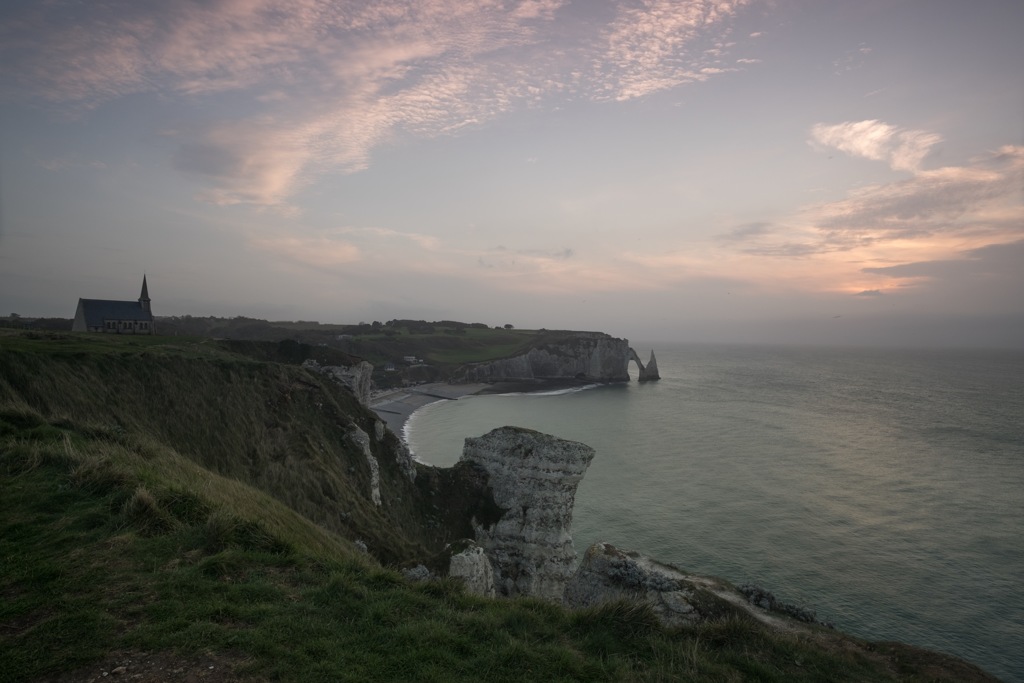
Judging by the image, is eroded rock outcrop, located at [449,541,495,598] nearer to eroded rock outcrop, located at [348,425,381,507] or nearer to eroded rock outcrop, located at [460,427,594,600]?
eroded rock outcrop, located at [460,427,594,600]

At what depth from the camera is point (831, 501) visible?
45.0 metres

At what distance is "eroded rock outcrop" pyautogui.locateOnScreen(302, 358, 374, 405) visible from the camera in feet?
169

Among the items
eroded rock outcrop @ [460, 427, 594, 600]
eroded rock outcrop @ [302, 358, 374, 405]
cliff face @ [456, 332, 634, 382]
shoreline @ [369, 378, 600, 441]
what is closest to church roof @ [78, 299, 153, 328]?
eroded rock outcrop @ [302, 358, 374, 405]

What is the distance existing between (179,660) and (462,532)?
85.9 feet

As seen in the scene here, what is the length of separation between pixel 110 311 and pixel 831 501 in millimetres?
79175

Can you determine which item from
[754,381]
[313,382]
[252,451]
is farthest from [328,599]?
[754,381]

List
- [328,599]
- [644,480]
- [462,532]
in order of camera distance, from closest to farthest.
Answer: [328,599] < [462,532] < [644,480]

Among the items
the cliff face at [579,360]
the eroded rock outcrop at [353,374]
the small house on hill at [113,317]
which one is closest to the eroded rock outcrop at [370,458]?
the eroded rock outcrop at [353,374]

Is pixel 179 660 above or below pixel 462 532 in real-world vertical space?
above

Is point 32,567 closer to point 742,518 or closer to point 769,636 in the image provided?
point 769,636

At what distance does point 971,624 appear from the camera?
26812 millimetres

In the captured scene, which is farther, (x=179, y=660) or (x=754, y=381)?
(x=754, y=381)

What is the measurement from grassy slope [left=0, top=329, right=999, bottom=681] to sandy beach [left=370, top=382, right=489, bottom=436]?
2525 inches

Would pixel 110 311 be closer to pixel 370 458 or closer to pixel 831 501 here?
pixel 370 458
